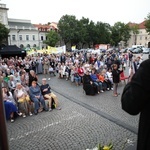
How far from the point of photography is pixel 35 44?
7062cm

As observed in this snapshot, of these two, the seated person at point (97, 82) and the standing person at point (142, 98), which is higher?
the standing person at point (142, 98)

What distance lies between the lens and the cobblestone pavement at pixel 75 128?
4848 millimetres

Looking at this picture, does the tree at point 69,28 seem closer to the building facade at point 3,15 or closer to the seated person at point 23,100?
the building facade at point 3,15

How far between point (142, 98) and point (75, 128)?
4741 millimetres

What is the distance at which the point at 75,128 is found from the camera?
5.73m

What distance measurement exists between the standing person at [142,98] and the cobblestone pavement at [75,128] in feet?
11.2

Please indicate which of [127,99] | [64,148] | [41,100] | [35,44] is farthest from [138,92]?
[35,44]

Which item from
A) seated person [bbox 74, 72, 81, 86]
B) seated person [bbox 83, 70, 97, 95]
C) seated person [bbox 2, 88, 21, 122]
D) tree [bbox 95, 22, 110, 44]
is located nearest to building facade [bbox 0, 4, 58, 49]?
tree [bbox 95, 22, 110, 44]

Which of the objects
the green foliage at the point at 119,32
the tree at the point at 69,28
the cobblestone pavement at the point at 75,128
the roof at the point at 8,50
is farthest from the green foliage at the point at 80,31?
the cobblestone pavement at the point at 75,128

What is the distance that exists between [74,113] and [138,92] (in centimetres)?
597

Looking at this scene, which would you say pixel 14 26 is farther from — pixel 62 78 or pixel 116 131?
pixel 116 131


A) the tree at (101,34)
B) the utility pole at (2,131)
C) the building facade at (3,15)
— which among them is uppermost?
the building facade at (3,15)

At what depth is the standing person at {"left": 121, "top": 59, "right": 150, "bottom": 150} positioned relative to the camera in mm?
1277

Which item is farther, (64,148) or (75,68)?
(75,68)
